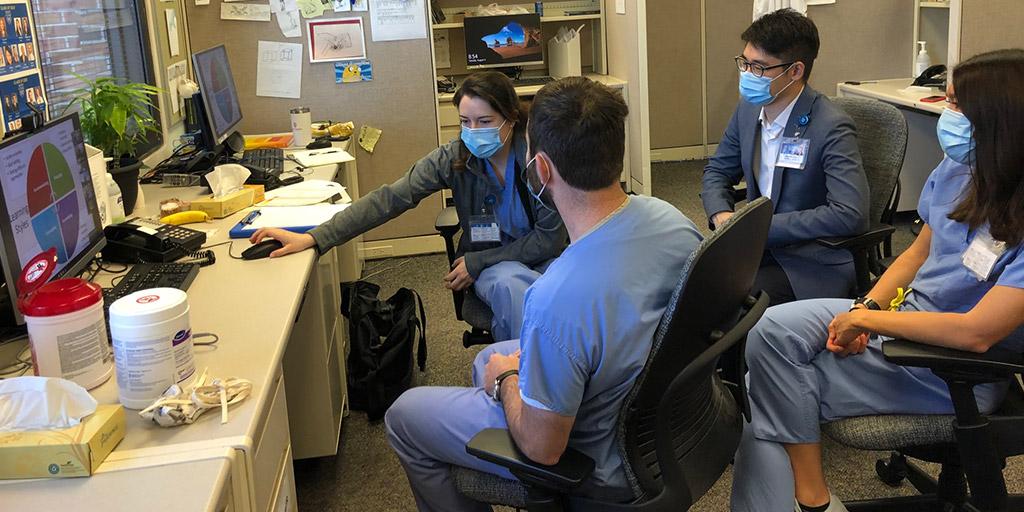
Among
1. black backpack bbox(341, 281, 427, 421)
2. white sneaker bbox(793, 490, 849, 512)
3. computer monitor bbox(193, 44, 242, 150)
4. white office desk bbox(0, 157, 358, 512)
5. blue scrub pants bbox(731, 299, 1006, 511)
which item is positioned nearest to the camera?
white office desk bbox(0, 157, 358, 512)

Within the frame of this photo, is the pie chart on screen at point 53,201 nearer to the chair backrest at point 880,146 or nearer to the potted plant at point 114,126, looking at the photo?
the potted plant at point 114,126

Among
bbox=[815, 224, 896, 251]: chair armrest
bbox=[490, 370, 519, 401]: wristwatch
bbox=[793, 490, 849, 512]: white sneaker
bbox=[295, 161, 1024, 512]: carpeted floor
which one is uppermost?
bbox=[815, 224, 896, 251]: chair armrest

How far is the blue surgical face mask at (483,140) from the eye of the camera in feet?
8.00

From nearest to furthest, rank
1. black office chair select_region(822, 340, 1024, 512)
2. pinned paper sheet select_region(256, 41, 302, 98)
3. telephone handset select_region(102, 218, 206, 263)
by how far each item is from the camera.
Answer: black office chair select_region(822, 340, 1024, 512) → telephone handset select_region(102, 218, 206, 263) → pinned paper sheet select_region(256, 41, 302, 98)

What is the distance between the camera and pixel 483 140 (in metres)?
2.45

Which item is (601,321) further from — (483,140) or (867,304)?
(483,140)

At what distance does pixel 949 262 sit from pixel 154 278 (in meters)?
1.66

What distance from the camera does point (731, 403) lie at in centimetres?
173

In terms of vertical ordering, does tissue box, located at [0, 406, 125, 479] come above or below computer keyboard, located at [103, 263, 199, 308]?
below

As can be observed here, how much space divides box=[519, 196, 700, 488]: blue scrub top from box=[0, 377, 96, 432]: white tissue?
2.12ft

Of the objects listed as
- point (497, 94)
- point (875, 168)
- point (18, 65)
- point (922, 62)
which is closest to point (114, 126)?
point (18, 65)

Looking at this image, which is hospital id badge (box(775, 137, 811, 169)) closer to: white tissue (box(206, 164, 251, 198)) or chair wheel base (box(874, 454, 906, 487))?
chair wheel base (box(874, 454, 906, 487))

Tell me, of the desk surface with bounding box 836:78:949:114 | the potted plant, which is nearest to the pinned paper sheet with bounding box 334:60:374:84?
the potted plant

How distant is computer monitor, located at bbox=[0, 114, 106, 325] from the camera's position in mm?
1521
